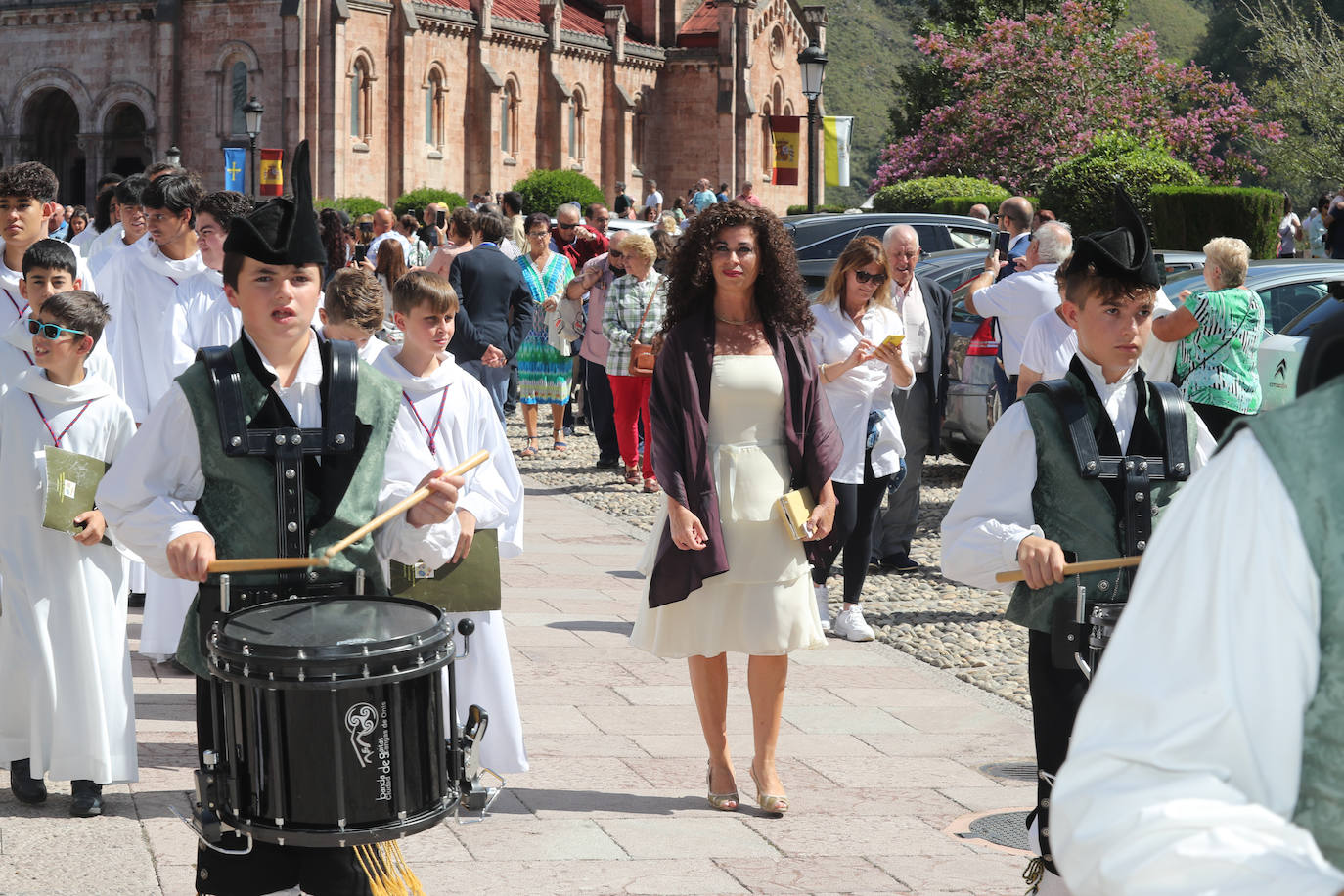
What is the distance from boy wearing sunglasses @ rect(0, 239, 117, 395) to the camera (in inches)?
236

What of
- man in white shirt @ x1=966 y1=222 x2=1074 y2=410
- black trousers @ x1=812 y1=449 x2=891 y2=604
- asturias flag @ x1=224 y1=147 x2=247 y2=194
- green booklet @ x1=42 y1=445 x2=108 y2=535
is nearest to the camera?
green booklet @ x1=42 y1=445 x2=108 y2=535

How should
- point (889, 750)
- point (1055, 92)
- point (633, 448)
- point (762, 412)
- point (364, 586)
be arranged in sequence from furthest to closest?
point (1055, 92) < point (633, 448) < point (889, 750) < point (762, 412) < point (364, 586)

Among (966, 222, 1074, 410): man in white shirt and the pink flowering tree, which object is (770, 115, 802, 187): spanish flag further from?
(966, 222, 1074, 410): man in white shirt

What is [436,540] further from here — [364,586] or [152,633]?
[152,633]

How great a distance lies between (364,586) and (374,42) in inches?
1866

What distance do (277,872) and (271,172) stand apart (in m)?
34.7

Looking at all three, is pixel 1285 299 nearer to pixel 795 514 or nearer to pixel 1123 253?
pixel 795 514

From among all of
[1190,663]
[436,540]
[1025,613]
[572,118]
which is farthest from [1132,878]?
[572,118]

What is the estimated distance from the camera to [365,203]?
1740 inches

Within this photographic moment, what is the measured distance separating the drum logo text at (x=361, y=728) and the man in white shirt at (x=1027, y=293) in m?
6.80

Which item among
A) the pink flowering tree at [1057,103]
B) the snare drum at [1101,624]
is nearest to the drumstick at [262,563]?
the snare drum at [1101,624]

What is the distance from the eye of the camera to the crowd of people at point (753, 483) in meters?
1.62

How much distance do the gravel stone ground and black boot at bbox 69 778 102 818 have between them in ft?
13.0

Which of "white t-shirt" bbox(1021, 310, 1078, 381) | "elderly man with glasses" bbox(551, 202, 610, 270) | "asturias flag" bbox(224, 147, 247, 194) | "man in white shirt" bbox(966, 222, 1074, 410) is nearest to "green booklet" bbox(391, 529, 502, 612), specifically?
"white t-shirt" bbox(1021, 310, 1078, 381)
